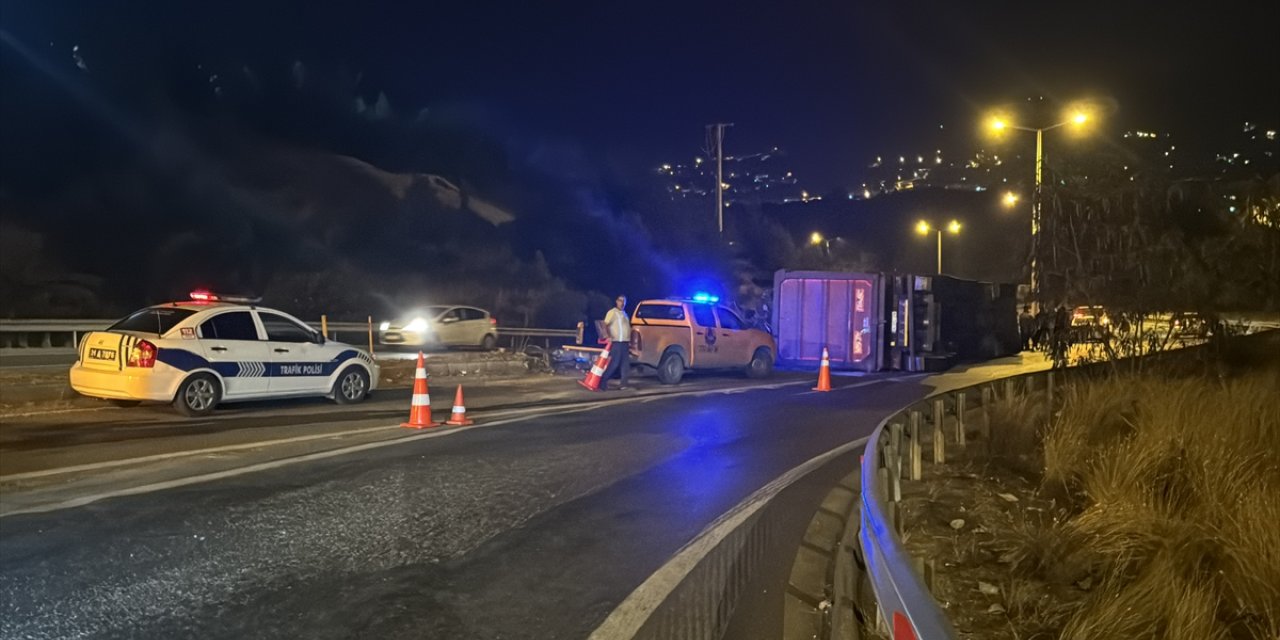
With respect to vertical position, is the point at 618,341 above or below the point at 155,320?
below

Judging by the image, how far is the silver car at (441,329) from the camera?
86.5 feet

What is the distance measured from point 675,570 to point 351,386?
957cm

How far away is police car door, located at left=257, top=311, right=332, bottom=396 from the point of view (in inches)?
503

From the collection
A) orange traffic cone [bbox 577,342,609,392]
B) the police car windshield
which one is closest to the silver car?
orange traffic cone [bbox 577,342,609,392]

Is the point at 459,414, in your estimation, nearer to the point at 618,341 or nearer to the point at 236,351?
the point at 236,351

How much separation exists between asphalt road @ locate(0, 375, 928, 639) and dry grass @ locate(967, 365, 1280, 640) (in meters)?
1.67

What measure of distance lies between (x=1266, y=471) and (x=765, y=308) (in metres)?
20.4

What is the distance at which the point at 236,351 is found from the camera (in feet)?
40.0

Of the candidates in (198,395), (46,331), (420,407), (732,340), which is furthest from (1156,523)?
(46,331)

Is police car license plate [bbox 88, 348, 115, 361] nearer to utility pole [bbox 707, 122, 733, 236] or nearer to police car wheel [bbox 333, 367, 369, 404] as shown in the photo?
police car wheel [bbox 333, 367, 369, 404]

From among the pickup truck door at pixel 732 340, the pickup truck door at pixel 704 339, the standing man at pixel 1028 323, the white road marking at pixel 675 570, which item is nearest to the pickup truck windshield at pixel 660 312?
the pickup truck door at pixel 704 339

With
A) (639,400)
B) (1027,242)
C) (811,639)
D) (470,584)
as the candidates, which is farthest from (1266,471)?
(639,400)

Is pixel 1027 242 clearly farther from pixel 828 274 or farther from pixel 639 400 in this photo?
pixel 828 274

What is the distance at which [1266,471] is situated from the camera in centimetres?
686
